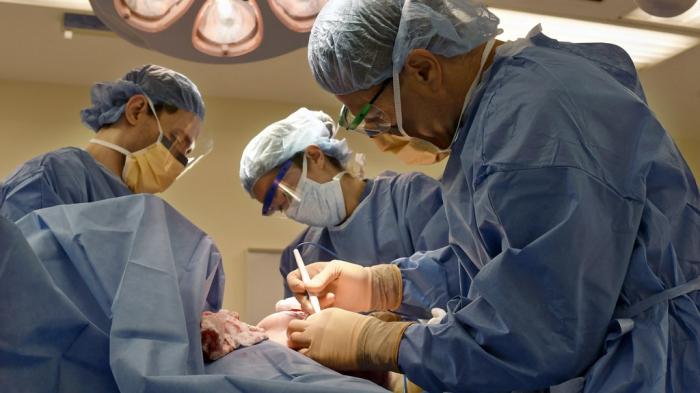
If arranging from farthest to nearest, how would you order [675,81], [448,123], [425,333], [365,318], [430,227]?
[675,81], [430,227], [448,123], [365,318], [425,333]

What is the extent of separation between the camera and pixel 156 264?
1487mm

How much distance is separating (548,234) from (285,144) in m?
1.61

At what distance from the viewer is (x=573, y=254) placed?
1.32 meters

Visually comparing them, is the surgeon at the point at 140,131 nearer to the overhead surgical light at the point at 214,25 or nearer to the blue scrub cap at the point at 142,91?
the blue scrub cap at the point at 142,91

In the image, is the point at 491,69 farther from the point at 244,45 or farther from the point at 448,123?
Answer: the point at 244,45

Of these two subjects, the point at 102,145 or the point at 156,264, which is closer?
the point at 156,264

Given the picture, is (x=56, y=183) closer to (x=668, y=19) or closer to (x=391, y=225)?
(x=391, y=225)

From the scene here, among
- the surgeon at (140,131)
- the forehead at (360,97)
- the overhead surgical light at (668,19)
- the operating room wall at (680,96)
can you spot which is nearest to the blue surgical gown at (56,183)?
the surgeon at (140,131)

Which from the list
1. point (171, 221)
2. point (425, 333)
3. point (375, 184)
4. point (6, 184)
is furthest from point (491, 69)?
point (6, 184)

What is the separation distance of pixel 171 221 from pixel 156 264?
19 centimetres

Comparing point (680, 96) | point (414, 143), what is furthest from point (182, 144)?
point (680, 96)

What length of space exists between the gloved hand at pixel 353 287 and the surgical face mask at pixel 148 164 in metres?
0.78

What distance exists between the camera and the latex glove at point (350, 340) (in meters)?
1.48

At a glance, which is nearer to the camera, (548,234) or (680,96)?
(548,234)
